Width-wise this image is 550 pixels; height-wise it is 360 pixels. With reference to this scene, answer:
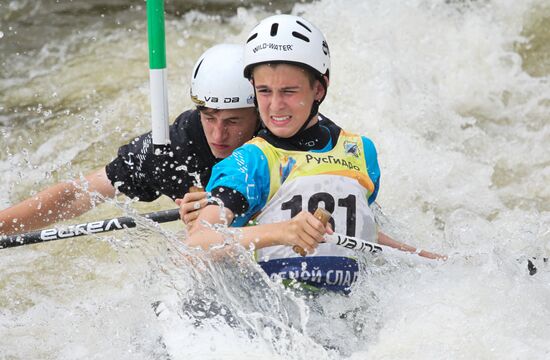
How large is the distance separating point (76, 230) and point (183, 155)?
26.1 inches

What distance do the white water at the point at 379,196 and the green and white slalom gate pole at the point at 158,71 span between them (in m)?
0.49

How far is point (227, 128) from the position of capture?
4680 mm

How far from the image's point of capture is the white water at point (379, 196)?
393 centimetres

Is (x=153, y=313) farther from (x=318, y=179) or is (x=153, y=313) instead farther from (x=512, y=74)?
(x=512, y=74)

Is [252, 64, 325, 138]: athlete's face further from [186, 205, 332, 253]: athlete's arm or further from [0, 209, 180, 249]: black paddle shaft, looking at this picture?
[0, 209, 180, 249]: black paddle shaft

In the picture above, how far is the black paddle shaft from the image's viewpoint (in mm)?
4785

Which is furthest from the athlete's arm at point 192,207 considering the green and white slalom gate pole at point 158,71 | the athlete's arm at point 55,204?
the athlete's arm at point 55,204

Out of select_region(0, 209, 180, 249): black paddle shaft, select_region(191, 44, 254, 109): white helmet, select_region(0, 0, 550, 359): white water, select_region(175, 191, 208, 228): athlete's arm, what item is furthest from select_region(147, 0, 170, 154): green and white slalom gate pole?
select_region(175, 191, 208, 228): athlete's arm

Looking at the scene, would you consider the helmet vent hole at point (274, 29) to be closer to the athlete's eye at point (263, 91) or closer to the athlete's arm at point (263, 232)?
the athlete's eye at point (263, 91)

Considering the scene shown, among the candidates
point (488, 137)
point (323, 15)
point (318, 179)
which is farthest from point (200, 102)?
point (323, 15)

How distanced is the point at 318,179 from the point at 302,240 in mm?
467

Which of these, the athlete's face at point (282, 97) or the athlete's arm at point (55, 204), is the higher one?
the athlete's face at point (282, 97)

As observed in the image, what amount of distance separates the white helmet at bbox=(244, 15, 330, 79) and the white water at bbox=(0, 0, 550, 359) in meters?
0.85

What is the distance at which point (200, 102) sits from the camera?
4684mm
